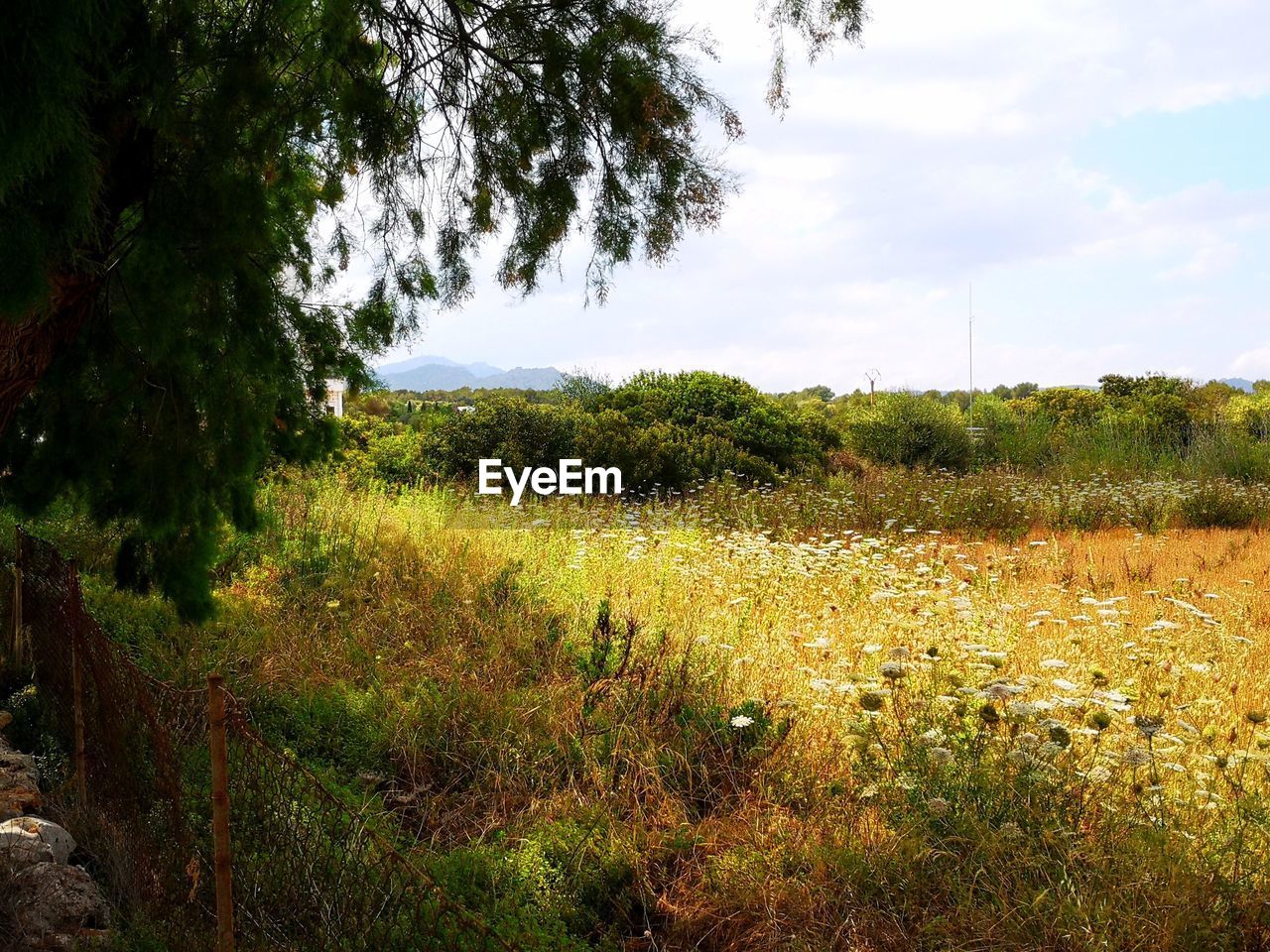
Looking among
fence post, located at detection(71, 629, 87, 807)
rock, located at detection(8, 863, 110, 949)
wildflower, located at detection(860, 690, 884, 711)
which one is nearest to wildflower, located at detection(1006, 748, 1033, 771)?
wildflower, located at detection(860, 690, 884, 711)

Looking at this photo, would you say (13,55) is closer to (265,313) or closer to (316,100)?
(265,313)

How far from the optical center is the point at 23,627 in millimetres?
5566

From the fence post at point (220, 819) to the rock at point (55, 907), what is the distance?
0.74 metres

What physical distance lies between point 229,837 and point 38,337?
2.13 meters

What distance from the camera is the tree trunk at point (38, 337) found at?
3.35m

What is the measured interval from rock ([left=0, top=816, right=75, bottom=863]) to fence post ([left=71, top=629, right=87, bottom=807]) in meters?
0.37

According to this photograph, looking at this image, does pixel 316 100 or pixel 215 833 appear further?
pixel 316 100

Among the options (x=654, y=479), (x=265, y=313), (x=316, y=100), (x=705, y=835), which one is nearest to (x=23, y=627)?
(x=265, y=313)

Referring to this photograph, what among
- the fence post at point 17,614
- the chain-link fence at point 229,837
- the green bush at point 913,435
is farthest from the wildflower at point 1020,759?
the green bush at point 913,435

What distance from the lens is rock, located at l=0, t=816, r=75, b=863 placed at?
10.6ft

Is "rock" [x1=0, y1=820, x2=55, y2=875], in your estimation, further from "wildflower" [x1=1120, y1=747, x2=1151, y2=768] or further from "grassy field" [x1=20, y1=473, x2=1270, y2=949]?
"wildflower" [x1=1120, y1=747, x2=1151, y2=768]

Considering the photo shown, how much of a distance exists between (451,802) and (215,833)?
1.50m

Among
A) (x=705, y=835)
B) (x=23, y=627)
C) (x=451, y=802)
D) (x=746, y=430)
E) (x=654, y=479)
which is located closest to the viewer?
(x=705, y=835)

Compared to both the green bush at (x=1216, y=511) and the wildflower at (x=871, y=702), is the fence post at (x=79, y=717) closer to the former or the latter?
the wildflower at (x=871, y=702)
